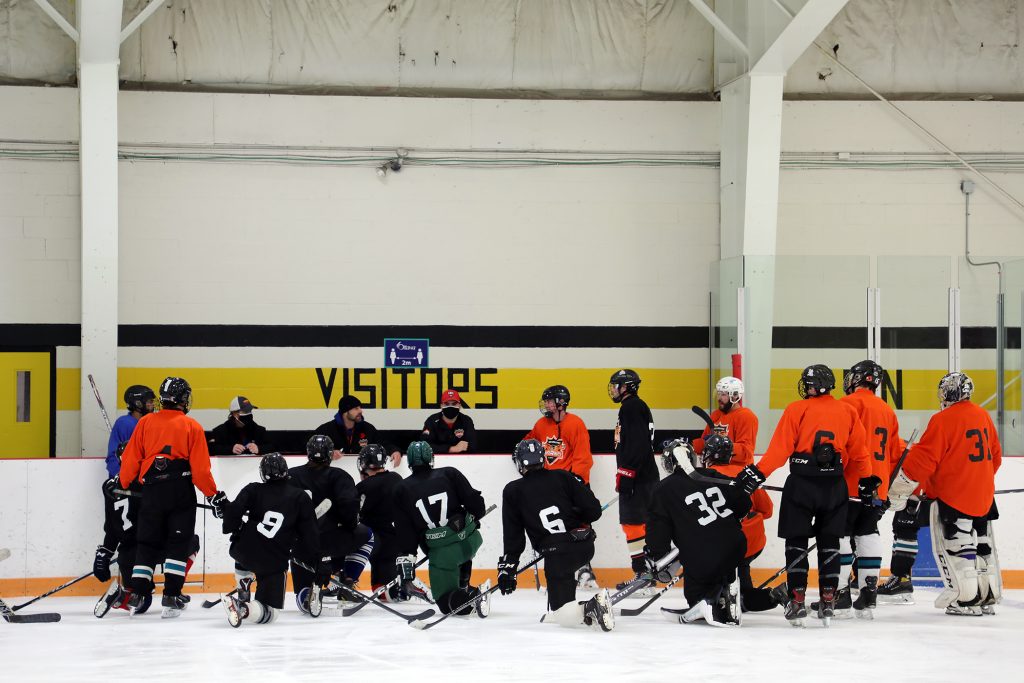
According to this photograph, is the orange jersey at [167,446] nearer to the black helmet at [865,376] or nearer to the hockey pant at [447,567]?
the hockey pant at [447,567]

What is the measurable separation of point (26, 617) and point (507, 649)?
8.62 feet

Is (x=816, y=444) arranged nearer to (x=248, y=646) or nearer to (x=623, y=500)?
(x=623, y=500)

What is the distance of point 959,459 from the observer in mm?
6699

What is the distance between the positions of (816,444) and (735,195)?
416 cm

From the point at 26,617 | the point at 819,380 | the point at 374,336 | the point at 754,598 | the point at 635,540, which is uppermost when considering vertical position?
the point at 374,336

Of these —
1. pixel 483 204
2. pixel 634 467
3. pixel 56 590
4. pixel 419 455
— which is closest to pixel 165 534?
pixel 56 590

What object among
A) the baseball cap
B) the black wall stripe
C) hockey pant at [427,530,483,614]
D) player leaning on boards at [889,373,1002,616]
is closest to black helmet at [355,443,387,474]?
hockey pant at [427,530,483,614]

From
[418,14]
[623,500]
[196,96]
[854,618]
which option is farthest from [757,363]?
[196,96]

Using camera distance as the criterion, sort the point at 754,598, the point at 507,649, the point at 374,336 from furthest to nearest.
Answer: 1. the point at 374,336
2. the point at 754,598
3. the point at 507,649

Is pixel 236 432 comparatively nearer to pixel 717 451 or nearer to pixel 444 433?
pixel 444 433

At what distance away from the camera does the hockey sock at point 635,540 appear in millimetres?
7617

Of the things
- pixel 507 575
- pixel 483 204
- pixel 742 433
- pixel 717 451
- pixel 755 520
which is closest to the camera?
pixel 507 575

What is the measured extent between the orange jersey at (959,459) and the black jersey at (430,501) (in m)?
2.40

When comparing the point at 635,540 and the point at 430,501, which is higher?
the point at 430,501
